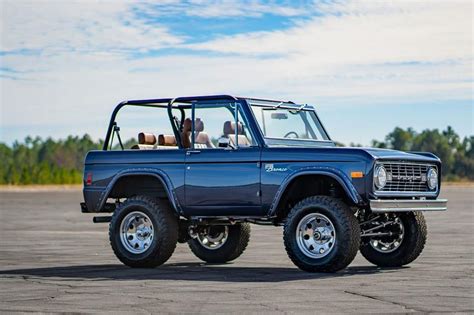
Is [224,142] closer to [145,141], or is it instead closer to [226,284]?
[145,141]

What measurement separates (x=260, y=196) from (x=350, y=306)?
173 inches

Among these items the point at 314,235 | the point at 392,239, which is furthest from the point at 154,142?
the point at 392,239

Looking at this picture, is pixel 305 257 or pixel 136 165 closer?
pixel 305 257

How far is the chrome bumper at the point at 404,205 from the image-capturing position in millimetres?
14445

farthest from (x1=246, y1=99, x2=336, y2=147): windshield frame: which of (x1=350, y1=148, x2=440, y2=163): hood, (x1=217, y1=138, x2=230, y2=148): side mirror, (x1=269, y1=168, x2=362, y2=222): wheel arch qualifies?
(x1=350, y1=148, x2=440, y2=163): hood

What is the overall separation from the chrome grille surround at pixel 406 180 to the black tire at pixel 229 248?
286 cm

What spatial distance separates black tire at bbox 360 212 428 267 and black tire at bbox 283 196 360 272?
162 centimetres

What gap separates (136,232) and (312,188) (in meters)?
2.58

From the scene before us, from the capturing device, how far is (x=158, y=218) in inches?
625

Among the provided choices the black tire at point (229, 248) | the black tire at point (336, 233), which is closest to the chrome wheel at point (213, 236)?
the black tire at point (229, 248)

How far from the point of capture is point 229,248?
56.4 ft

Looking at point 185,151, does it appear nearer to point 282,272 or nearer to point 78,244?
point 282,272

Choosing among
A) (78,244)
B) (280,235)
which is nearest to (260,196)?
(78,244)

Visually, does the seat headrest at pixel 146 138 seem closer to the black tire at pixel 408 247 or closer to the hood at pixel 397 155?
the black tire at pixel 408 247
